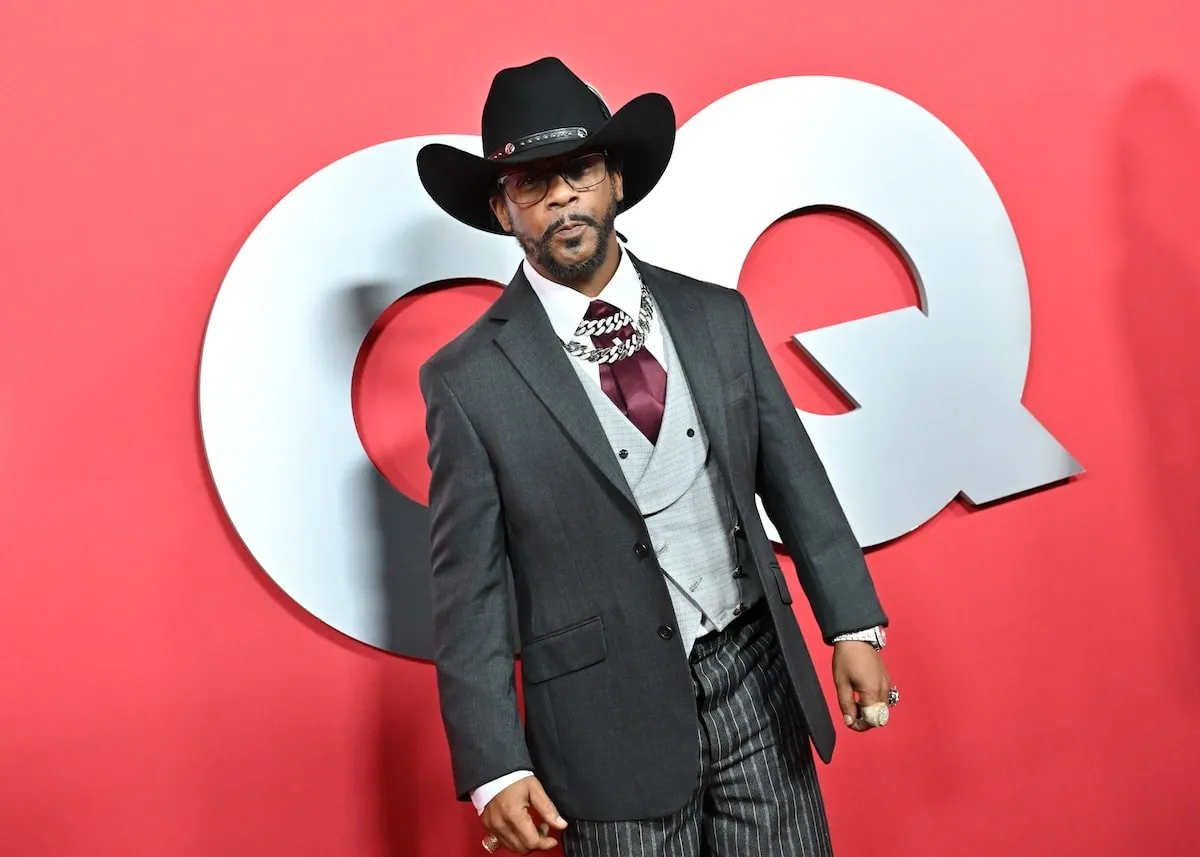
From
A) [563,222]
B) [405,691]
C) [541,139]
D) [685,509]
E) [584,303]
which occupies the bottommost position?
[405,691]

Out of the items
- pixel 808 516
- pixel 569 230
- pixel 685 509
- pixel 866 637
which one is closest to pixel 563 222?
pixel 569 230

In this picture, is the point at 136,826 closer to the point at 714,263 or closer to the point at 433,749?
the point at 433,749

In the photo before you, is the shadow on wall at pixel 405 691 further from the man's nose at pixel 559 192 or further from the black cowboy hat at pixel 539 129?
the man's nose at pixel 559 192

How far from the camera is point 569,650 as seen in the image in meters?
1.46

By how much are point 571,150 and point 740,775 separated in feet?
2.77

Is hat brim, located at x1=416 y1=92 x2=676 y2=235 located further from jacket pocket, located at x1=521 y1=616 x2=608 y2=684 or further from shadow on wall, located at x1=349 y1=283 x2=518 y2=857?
jacket pocket, located at x1=521 y1=616 x2=608 y2=684

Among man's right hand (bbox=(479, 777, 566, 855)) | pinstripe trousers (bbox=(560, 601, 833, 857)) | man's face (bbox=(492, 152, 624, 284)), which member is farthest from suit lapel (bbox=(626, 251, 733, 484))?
man's right hand (bbox=(479, 777, 566, 855))

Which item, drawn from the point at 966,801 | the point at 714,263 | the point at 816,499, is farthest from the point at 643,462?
the point at 966,801

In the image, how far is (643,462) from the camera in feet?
4.89

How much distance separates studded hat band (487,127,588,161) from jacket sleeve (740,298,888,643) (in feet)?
1.18

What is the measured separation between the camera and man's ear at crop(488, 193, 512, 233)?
160 centimetres

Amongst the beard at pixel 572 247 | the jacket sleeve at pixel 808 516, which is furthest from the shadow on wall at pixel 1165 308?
the beard at pixel 572 247

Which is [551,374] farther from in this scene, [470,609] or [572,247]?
[470,609]

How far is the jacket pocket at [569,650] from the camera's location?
145cm
